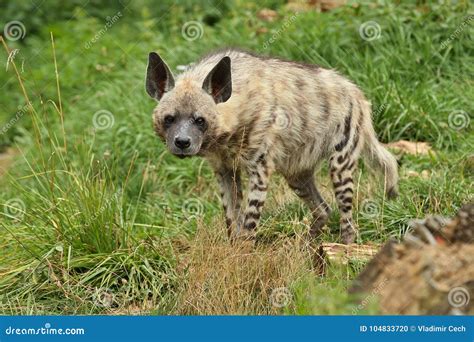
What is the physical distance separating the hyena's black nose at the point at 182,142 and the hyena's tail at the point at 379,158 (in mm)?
1887

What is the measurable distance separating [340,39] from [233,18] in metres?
1.98

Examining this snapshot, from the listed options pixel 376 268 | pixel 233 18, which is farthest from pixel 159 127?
pixel 233 18

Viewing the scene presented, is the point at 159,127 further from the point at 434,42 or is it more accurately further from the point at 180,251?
the point at 434,42

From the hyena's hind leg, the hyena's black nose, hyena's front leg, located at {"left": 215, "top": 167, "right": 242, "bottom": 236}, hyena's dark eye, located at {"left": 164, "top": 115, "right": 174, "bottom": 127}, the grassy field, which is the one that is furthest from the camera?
the hyena's hind leg

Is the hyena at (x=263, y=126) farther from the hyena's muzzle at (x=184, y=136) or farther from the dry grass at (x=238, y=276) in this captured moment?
the dry grass at (x=238, y=276)

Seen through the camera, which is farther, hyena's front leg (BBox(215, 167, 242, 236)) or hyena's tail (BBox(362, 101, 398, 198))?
hyena's tail (BBox(362, 101, 398, 198))

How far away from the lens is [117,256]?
697cm

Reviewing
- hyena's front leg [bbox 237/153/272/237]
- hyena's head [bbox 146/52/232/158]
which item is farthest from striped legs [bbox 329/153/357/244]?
hyena's head [bbox 146/52/232/158]

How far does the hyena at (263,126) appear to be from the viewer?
23.0ft

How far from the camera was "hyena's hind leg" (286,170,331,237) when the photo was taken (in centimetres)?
799

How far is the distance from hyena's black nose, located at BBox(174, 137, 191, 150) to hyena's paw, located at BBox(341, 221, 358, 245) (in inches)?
65.1

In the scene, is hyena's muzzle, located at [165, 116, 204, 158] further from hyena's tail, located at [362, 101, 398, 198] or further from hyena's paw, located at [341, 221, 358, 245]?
hyena's tail, located at [362, 101, 398, 198]

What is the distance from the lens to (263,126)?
24.3 ft

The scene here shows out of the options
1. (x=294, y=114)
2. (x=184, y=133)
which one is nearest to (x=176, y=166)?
(x=294, y=114)
